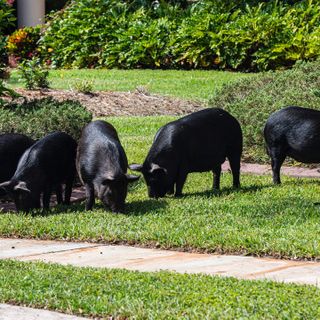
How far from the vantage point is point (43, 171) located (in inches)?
420

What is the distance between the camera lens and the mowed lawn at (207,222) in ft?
27.4

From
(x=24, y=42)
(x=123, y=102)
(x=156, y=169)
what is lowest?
(x=24, y=42)

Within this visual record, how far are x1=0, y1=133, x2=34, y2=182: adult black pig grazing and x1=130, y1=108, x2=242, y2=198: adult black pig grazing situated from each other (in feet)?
4.53

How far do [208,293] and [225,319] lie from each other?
57cm

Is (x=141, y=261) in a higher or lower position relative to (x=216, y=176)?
higher

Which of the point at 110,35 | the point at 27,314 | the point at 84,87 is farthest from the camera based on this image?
the point at 110,35

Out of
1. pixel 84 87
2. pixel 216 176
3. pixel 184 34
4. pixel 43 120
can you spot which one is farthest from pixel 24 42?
pixel 216 176

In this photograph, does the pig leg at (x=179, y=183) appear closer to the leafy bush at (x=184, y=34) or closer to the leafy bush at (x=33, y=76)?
the leafy bush at (x=33, y=76)

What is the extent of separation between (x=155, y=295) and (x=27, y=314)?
856 mm

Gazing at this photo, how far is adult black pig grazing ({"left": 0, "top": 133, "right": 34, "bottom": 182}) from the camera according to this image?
36.8 ft

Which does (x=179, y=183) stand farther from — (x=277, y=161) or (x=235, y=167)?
(x=277, y=161)

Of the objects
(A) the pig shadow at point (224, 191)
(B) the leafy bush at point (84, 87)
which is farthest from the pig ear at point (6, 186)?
(B) the leafy bush at point (84, 87)

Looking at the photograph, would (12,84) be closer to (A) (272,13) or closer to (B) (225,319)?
(A) (272,13)

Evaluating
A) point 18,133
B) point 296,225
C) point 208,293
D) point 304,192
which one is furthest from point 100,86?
point 208,293
